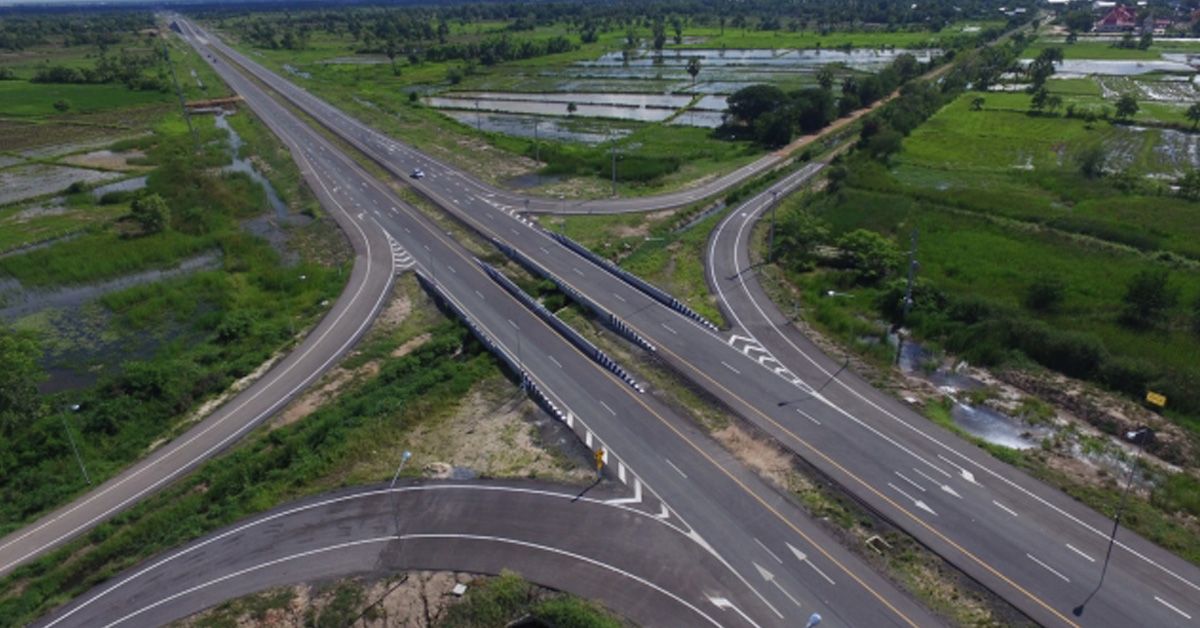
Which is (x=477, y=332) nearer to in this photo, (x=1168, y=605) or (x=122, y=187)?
(x=1168, y=605)

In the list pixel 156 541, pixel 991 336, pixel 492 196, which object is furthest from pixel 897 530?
pixel 492 196

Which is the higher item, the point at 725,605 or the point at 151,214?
the point at 151,214

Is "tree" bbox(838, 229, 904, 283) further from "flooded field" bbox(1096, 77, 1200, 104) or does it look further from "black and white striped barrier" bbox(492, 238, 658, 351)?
"flooded field" bbox(1096, 77, 1200, 104)

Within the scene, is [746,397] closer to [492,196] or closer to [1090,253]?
[1090,253]

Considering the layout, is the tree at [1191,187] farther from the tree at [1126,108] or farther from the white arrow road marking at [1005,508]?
the white arrow road marking at [1005,508]

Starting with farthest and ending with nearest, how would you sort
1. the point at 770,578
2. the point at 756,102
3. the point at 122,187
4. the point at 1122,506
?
the point at 756,102, the point at 122,187, the point at 1122,506, the point at 770,578

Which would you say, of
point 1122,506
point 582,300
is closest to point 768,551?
point 1122,506

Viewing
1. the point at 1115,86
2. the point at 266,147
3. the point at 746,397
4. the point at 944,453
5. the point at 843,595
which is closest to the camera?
the point at 843,595
